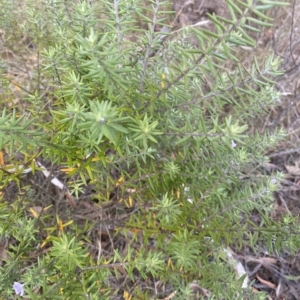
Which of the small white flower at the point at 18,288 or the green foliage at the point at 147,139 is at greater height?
the green foliage at the point at 147,139

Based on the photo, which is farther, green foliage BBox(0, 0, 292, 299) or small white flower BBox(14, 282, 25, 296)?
small white flower BBox(14, 282, 25, 296)

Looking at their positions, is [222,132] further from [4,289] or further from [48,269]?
[4,289]

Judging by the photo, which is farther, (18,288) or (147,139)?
(18,288)

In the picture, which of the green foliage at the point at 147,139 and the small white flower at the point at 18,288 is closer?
the green foliage at the point at 147,139

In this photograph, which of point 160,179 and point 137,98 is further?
point 160,179

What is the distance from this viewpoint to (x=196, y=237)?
2043 mm

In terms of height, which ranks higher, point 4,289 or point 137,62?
point 137,62

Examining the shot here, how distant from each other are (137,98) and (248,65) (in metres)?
2.61

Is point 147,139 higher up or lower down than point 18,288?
higher up

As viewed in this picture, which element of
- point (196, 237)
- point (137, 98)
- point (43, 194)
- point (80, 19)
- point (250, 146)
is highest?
point (80, 19)

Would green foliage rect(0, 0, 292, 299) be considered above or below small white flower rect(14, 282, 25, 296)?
above

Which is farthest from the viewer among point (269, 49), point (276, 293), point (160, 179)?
point (269, 49)

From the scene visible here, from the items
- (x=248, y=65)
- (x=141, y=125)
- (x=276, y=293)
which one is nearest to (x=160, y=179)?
(x=141, y=125)

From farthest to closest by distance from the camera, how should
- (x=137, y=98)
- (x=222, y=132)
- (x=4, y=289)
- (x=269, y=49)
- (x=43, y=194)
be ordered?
(x=269, y=49)
(x=43, y=194)
(x=4, y=289)
(x=137, y=98)
(x=222, y=132)
